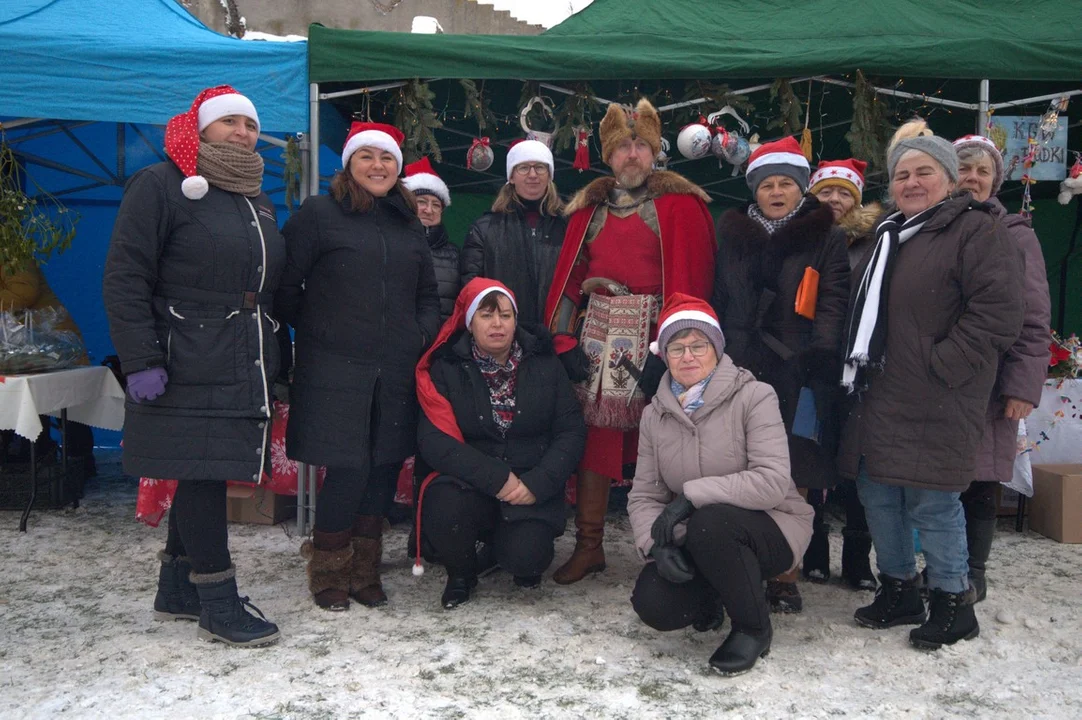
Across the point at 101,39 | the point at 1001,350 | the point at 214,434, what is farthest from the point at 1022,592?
the point at 101,39

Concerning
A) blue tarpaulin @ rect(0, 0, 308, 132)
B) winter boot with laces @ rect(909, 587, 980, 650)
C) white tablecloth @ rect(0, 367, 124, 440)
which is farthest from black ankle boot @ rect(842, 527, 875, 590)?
white tablecloth @ rect(0, 367, 124, 440)

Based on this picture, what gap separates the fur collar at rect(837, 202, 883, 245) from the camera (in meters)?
3.27

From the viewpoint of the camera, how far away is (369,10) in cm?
1728

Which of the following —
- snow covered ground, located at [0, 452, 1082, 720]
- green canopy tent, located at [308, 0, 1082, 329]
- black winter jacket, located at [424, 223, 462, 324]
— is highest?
green canopy tent, located at [308, 0, 1082, 329]

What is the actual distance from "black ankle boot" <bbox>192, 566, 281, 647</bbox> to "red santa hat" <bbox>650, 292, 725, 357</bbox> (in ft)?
4.99

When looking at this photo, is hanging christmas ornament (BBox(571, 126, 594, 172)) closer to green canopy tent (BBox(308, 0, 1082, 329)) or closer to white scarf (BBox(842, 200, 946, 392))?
green canopy tent (BBox(308, 0, 1082, 329))

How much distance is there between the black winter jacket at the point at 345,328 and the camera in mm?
2885

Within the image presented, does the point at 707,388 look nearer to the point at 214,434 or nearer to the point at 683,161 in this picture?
the point at 214,434

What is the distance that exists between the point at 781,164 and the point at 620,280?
715mm

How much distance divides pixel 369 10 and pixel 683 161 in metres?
13.4

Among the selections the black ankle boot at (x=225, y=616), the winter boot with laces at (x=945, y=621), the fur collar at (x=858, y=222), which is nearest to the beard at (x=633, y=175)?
the fur collar at (x=858, y=222)

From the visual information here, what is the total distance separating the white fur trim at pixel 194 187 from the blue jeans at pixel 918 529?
2.19m

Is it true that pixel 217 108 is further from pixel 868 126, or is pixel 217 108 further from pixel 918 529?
pixel 868 126

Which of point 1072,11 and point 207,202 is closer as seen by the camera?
point 207,202
